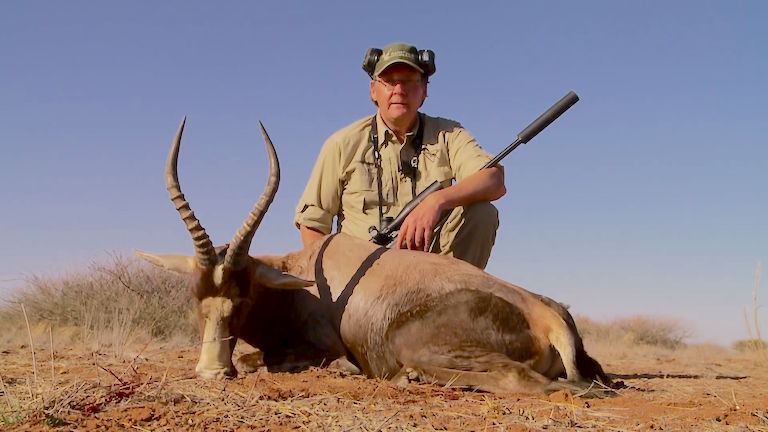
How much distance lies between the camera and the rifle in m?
5.80

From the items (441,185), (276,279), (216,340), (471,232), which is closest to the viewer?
(216,340)

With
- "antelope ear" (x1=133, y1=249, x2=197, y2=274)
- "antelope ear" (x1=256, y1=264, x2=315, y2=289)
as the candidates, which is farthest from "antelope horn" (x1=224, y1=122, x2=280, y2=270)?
"antelope ear" (x1=133, y1=249, x2=197, y2=274)

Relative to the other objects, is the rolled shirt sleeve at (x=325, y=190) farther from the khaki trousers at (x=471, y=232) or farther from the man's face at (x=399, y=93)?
the khaki trousers at (x=471, y=232)

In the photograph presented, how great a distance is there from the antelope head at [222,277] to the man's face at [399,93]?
5.77ft

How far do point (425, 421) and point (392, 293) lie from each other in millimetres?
1664

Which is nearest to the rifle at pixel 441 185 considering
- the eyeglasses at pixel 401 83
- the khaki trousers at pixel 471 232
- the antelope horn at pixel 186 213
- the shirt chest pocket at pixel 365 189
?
the khaki trousers at pixel 471 232

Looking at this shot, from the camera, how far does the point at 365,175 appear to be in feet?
20.8

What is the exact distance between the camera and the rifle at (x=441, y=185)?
19.0ft

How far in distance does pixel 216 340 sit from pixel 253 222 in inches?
32.1

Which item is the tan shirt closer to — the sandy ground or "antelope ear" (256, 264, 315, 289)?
"antelope ear" (256, 264, 315, 289)

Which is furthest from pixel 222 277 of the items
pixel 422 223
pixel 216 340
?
pixel 422 223

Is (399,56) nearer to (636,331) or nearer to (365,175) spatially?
(365,175)

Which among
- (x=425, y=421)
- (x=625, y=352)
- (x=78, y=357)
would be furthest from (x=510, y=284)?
(x=625, y=352)

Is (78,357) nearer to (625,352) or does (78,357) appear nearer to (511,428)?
(511,428)
